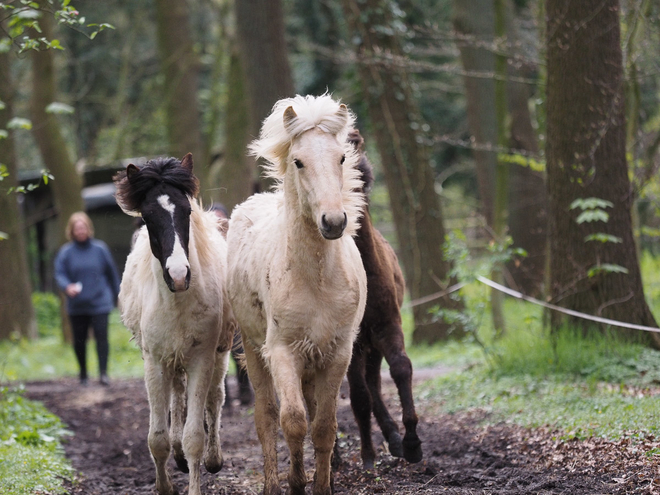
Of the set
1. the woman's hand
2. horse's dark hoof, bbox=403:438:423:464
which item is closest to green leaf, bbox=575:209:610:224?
horse's dark hoof, bbox=403:438:423:464

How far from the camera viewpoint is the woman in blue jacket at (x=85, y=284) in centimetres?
1123

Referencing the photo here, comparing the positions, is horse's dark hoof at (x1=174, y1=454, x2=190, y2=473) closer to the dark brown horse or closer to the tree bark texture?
the dark brown horse

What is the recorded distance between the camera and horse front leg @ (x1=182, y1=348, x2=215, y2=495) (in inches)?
209

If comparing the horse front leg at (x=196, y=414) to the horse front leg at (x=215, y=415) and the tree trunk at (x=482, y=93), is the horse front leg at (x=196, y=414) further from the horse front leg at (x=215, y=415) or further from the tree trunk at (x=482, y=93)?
the tree trunk at (x=482, y=93)

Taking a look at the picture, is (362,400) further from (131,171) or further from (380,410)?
(131,171)

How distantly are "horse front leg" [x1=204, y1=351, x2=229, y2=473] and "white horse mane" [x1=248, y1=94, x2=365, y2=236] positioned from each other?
1.85 metres

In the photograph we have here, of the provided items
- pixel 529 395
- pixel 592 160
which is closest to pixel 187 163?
pixel 529 395

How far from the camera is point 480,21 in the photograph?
51.8 ft

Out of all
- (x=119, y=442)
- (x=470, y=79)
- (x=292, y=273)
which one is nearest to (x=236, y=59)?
(x=470, y=79)

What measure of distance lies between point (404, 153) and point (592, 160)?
4.51 metres

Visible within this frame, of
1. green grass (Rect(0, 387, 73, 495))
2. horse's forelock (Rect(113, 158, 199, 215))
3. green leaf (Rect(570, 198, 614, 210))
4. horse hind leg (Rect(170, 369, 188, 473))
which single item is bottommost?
green grass (Rect(0, 387, 73, 495))

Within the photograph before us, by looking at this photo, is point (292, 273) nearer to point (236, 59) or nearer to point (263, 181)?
point (263, 181)

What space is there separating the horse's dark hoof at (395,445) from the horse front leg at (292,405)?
124 cm

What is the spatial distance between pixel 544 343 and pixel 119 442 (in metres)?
4.65
